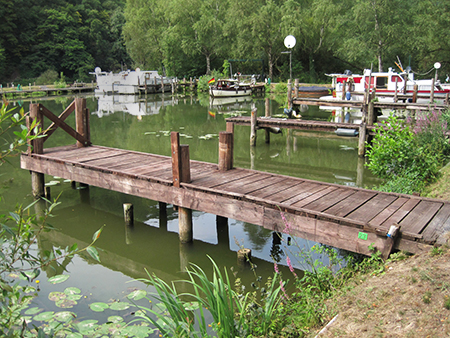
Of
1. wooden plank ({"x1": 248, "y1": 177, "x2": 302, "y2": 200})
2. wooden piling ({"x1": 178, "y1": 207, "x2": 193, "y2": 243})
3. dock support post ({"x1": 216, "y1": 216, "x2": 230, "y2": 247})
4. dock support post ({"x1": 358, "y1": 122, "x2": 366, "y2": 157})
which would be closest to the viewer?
wooden plank ({"x1": 248, "y1": 177, "x2": 302, "y2": 200})

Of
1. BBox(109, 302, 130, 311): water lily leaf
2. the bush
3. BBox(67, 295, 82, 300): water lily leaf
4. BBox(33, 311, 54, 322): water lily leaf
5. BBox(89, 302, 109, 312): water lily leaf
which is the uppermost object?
the bush

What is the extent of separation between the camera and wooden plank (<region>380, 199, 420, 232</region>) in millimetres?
5094

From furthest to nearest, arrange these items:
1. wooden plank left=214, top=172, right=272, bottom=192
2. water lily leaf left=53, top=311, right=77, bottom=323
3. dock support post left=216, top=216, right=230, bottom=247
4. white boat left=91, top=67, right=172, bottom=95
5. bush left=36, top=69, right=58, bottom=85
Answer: bush left=36, top=69, right=58, bottom=85 < white boat left=91, top=67, right=172, bottom=95 < dock support post left=216, top=216, right=230, bottom=247 < wooden plank left=214, top=172, right=272, bottom=192 < water lily leaf left=53, top=311, right=77, bottom=323

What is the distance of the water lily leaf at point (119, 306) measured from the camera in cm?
512

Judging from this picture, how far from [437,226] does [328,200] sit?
5.09 ft

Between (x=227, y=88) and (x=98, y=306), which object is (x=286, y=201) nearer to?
(x=98, y=306)

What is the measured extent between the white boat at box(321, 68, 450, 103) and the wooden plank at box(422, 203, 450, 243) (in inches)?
607

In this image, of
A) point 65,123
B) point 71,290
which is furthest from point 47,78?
point 71,290

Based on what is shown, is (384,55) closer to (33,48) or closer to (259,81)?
(259,81)

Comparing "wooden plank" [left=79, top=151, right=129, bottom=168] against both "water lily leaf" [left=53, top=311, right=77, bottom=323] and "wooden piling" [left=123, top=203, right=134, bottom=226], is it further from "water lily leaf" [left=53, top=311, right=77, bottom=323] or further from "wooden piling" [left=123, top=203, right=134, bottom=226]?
"water lily leaf" [left=53, top=311, right=77, bottom=323]

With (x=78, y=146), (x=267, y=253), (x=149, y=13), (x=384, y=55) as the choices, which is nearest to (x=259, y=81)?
(x=384, y=55)

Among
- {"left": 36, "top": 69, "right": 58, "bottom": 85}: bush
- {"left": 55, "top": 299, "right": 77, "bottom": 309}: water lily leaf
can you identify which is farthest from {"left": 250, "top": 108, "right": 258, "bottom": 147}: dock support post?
{"left": 36, "top": 69, "right": 58, "bottom": 85}: bush

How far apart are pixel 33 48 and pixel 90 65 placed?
801cm

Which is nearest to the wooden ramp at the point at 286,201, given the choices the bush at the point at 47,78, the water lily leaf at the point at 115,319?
the water lily leaf at the point at 115,319
